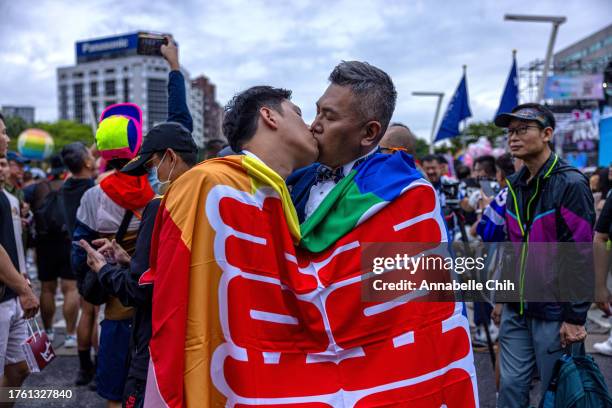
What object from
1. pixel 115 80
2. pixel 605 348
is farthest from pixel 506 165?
pixel 115 80

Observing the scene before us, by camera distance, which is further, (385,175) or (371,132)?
(371,132)

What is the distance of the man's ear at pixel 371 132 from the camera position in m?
2.11

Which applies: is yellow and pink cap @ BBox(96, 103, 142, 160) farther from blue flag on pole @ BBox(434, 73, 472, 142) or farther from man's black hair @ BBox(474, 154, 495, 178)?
blue flag on pole @ BBox(434, 73, 472, 142)

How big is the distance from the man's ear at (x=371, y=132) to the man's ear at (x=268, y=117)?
0.35 meters

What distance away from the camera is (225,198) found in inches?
67.6

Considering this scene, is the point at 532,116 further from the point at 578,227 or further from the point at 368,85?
the point at 368,85

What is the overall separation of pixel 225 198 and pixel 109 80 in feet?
449

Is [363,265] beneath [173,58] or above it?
beneath

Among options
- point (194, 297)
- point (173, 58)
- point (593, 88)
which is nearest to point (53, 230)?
point (173, 58)

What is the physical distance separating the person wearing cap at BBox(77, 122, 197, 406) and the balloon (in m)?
10.9

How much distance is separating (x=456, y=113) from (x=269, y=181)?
11.8 m

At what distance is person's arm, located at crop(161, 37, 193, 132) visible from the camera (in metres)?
3.61

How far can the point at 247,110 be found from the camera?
79.3 inches

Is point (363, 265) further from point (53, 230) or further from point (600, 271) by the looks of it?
point (53, 230)
